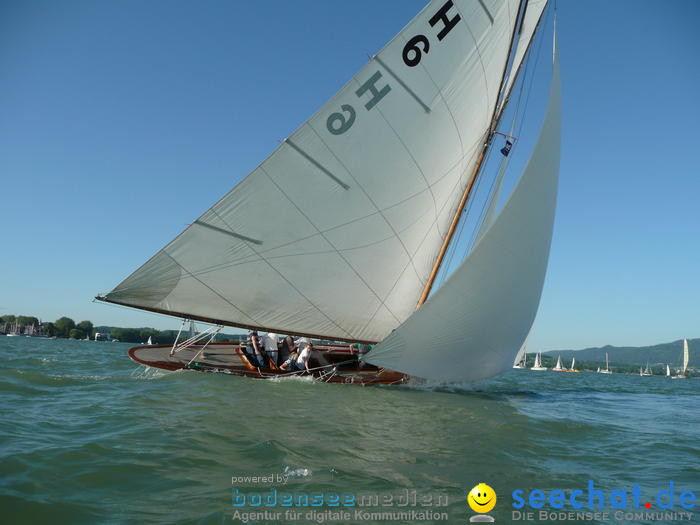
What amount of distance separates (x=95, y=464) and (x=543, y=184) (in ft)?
40.8

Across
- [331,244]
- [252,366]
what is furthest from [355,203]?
[252,366]

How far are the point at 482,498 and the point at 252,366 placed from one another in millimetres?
9500

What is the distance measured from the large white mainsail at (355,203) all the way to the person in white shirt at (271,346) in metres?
1.31

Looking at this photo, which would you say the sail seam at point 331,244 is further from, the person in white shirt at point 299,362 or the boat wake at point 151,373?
the boat wake at point 151,373

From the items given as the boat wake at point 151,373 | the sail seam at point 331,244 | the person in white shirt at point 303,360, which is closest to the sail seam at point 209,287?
the person in white shirt at point 303,360

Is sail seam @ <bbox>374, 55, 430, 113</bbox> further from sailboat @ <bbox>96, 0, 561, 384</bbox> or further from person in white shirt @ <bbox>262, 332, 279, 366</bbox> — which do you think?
person in white shirt @ <bbox>262, 332, 279, 366</bbox>

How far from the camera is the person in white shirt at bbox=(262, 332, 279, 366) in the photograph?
45.9ft

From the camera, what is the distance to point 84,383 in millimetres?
10625

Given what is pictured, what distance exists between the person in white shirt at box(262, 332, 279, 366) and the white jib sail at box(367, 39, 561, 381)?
13.0 feet

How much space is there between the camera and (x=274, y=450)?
5609 mm

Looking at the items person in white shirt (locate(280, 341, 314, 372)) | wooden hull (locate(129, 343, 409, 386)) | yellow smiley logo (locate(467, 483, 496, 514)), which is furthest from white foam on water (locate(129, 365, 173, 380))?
yellow smiley logo (locate(467, 483, 496, 514))

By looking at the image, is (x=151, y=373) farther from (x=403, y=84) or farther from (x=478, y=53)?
(x=478, y=53)

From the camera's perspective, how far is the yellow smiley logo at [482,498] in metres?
4.35

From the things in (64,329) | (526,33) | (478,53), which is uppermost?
(526,33)
